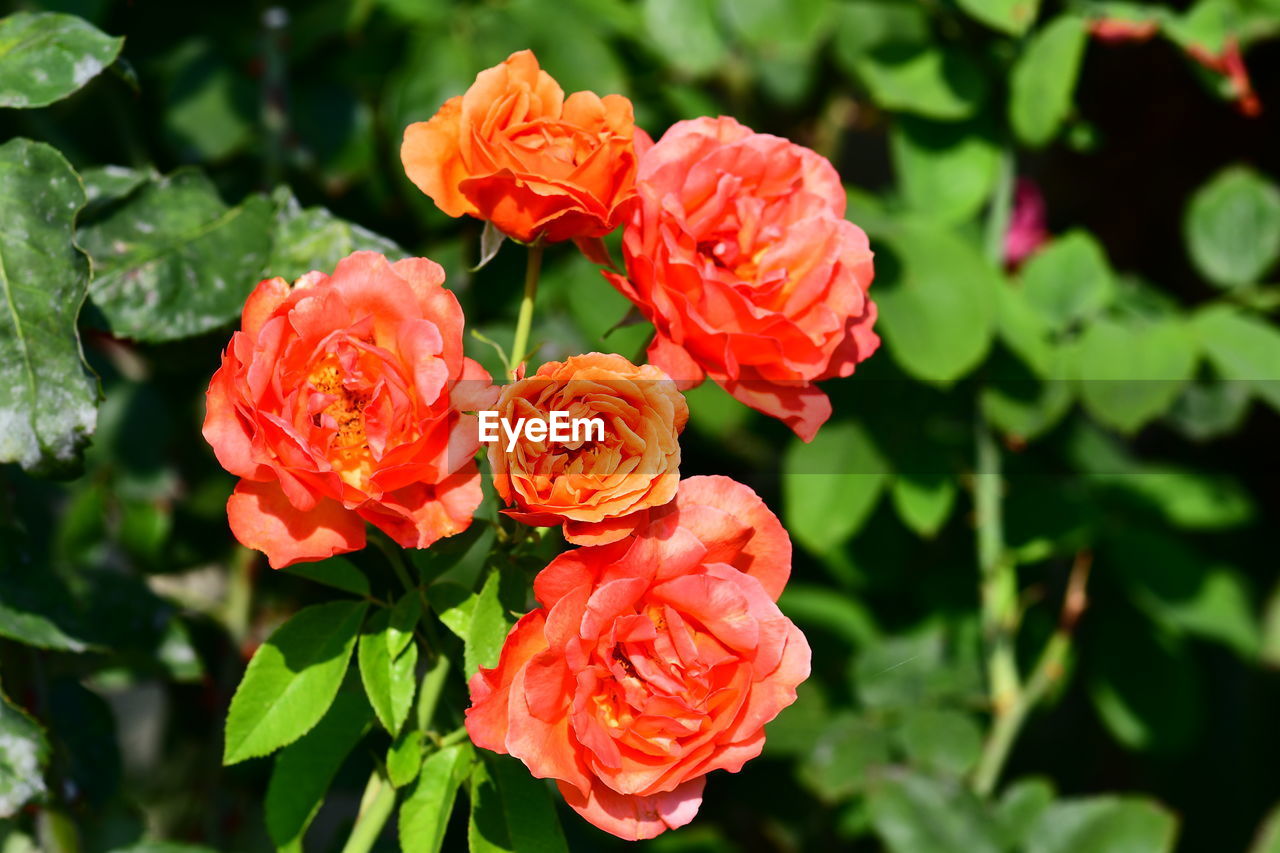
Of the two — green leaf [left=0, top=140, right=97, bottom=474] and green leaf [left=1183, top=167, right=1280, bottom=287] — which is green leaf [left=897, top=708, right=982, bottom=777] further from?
green leaf [left=0, top=140, right=97, bottom=474]

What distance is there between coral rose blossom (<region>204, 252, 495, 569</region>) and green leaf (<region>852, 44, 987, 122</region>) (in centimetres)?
85

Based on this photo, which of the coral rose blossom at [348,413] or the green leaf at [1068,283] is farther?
the green leaf at [1068,283]

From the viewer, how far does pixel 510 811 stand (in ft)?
2.22

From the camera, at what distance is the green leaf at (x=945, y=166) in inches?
54.1

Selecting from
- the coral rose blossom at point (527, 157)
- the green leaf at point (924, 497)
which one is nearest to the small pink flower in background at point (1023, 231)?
the green leaf at point (924, 497)

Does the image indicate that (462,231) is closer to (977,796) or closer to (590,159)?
(590,159)

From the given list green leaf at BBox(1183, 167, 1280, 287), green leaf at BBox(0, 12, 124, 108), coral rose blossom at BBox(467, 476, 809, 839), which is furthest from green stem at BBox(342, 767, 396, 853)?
green leaf at BBox(1183, 167, 1280, 287)

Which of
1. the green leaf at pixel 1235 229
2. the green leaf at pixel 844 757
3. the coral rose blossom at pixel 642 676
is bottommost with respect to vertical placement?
the green leaf at pixel 844 757

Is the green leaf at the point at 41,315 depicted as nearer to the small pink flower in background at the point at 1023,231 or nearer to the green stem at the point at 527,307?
the green stem at the point at 527,307

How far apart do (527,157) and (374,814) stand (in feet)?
1.32

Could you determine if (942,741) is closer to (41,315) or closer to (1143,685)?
(1143,685)

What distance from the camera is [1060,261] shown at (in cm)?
138

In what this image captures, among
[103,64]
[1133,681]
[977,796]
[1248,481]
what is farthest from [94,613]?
[1248,481]

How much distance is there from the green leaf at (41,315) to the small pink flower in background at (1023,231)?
3.82 feet
